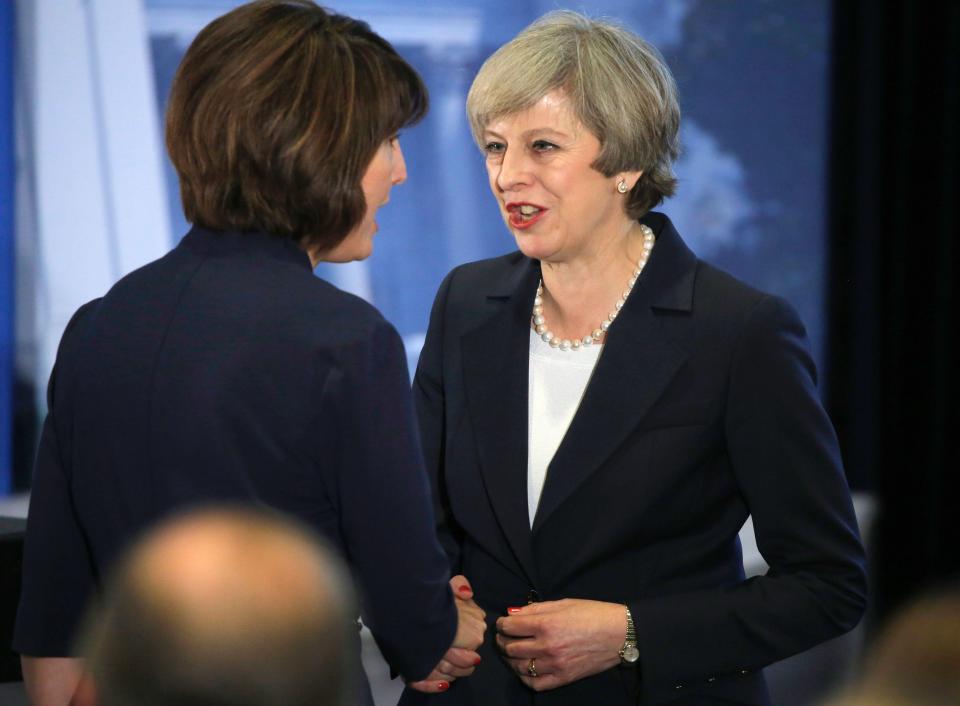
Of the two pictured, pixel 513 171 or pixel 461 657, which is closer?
pixel 461 657

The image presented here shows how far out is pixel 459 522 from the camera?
6.07 ft

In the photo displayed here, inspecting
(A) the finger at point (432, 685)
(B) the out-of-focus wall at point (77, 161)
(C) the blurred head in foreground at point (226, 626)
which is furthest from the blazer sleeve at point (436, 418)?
(B) the out-of-focus wall at point (77, 161)

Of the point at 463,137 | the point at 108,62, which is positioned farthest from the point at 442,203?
the point at 108,62

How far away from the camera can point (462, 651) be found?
166 cm

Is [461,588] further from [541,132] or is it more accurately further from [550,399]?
[541,132]

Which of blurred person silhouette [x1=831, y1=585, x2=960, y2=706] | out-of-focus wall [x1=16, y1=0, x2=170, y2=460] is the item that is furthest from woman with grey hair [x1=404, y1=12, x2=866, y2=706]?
out-of-focus wall [x1=16, y1=0, x2=170, y2=460]

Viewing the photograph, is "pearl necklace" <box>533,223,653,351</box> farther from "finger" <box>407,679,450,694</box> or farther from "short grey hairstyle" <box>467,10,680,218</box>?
"finger" <box>407,679,450,694</box>

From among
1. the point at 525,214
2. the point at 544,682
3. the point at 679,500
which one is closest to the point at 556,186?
the point at 525,214

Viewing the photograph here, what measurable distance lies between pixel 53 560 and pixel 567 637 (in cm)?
67

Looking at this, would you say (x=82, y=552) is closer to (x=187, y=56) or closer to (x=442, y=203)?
(x=187, y=56)

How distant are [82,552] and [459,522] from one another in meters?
0.62

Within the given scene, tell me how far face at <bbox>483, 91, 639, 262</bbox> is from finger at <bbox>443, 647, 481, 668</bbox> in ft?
1.96

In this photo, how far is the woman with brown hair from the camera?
1225 mm

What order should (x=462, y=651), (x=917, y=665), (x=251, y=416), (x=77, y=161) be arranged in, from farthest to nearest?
(x=77, y=161), (x=462, y=651), (x=251, y=416), (x=917, y=665)
